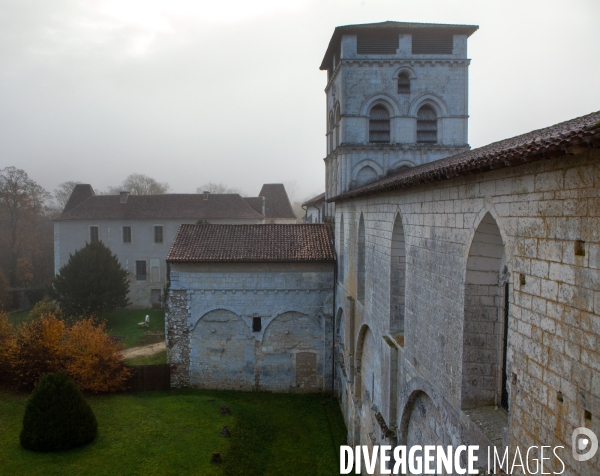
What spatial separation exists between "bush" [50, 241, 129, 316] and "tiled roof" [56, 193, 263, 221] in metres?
5.81

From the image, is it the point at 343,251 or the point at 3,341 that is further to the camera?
the point at 3,341

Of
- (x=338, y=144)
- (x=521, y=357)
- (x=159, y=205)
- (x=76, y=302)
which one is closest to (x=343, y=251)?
(x=338, y=144)

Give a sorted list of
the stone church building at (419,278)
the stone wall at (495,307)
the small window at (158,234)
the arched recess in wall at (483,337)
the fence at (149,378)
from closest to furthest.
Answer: the stone wall at (495,307) → the stone church building at (419,278) → the arched recess in wall at (483,337) → the fence at (149,378) → the small window at (158,234)

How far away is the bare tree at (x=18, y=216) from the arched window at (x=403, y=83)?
99.3 ft

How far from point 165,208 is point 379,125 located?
21.3 metres

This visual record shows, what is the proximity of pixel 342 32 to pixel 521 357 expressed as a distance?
46.9ft

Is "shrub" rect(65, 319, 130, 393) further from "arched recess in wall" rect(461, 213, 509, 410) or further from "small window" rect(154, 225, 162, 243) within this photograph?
"small window" rect(154, 225, 162, 243)

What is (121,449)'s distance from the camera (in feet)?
41.5

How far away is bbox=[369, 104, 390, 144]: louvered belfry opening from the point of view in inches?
666

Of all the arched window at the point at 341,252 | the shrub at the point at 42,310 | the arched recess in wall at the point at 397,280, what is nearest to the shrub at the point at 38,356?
the shrub at the point at 42,310

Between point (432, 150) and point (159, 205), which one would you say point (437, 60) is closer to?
point (432, 150)

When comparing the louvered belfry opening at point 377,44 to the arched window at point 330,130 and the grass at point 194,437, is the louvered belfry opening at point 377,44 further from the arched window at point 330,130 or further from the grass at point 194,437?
the grass at point 194,437

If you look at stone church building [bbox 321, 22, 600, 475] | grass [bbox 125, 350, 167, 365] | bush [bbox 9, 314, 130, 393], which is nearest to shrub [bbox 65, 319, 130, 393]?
bush [bbox 9, 314, 130, 393]

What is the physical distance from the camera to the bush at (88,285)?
88.6 ft
